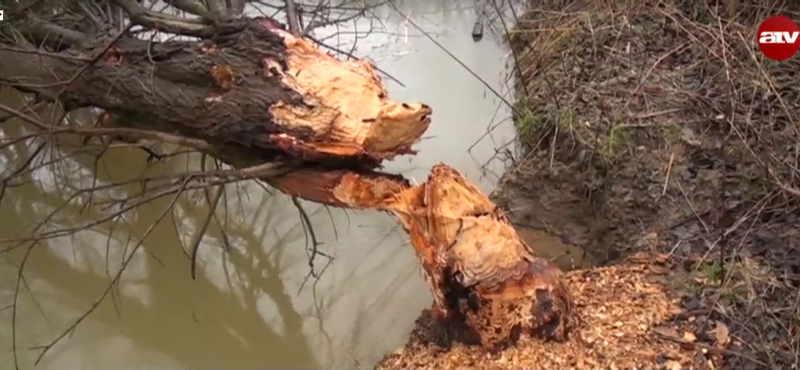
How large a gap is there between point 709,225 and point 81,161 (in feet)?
8.17

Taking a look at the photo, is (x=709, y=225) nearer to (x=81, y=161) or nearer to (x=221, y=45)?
(x=221, y=45)

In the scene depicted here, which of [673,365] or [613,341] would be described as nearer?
[673,365]

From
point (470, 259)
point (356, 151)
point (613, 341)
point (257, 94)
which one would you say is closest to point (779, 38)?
point (613, 341)

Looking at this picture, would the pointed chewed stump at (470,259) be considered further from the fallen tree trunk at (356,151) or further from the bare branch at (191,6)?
the bare branch at (191,6)

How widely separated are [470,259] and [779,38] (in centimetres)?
161

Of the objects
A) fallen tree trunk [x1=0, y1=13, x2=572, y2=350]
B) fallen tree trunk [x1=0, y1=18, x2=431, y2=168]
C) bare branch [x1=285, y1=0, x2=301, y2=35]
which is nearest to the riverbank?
Answer: fallen tree trunk [x1=0, y1=13, x2=572, y2=350]

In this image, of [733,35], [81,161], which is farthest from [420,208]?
[81,161]

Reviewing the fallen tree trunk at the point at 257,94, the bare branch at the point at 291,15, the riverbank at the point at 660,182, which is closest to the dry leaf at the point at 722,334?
the riverbank at the point at 660,182

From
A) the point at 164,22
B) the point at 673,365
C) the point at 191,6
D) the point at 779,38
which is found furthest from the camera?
the point at 779,38

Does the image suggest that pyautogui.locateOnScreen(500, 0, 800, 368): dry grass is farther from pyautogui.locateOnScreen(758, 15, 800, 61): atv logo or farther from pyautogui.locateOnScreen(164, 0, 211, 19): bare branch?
pyautogui.locateOnScreen(164, 0, 211, 19): bare branch

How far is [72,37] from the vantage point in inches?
106

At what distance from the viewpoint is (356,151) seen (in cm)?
209

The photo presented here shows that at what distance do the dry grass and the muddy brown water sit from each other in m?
→ 0.25

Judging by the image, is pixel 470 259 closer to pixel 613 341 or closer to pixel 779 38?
pixel 613 341
